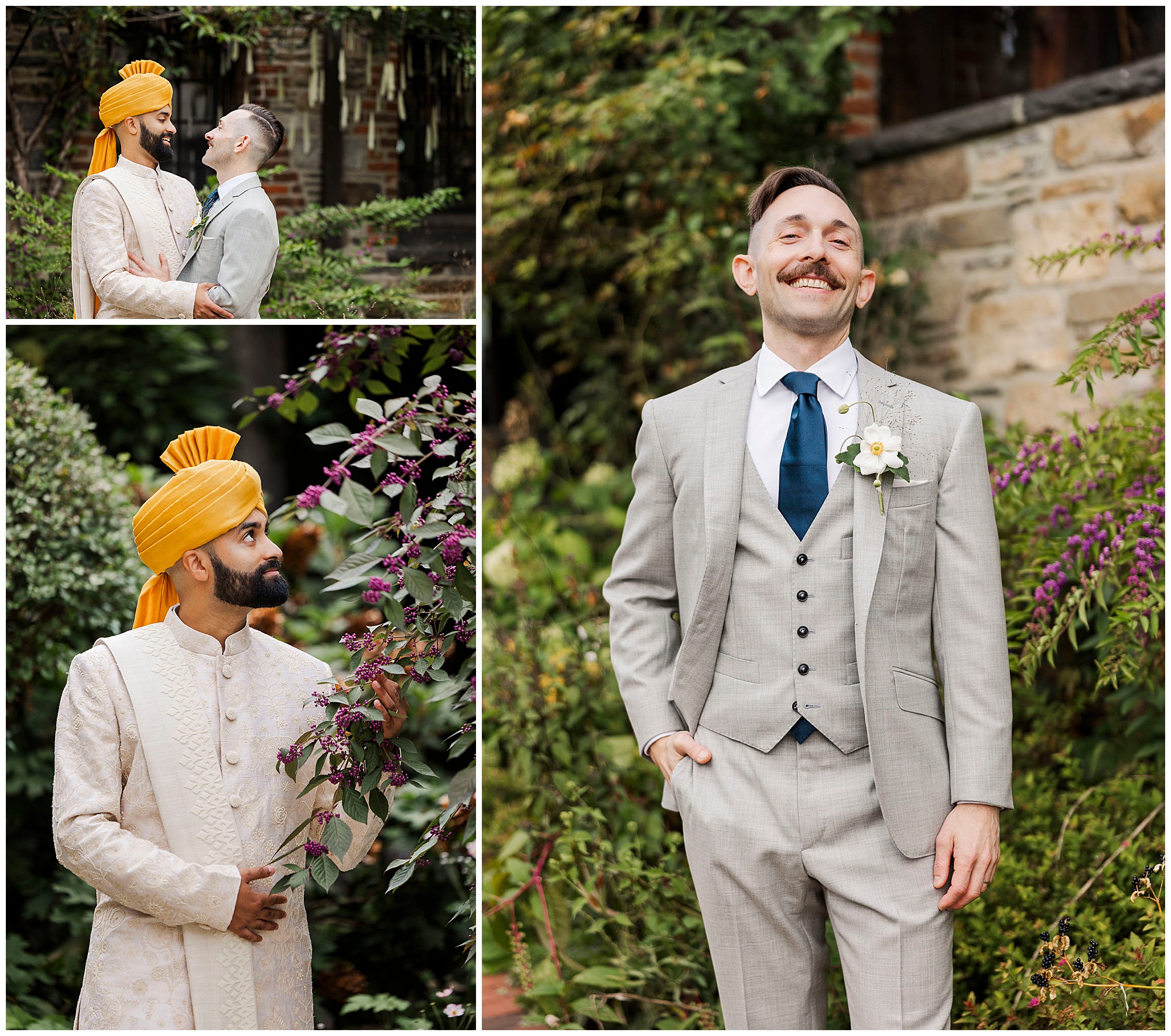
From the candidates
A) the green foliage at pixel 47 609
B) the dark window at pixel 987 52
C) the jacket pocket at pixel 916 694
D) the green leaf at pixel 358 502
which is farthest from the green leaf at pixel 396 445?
the dark window at pixel 987 52

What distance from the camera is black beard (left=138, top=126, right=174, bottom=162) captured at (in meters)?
2.34

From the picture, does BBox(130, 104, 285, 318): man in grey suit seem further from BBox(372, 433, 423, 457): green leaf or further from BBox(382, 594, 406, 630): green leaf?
BBox(382, 594, 406, 630): green leaf

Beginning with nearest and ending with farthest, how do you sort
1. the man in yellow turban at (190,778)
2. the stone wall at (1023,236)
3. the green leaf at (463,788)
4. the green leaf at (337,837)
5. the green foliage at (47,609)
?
the man in yellow turban at (190,778), the green leaf at (337,837), the green leaf at (463,788), the green foliage at (47,609), the stone wall at (1023,236)

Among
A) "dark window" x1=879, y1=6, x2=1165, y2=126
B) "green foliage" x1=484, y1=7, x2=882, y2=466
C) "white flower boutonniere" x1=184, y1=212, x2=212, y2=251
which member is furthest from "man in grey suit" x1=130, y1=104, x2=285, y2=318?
"dark window" x1=879, y1=6, x2=1165, y2=126

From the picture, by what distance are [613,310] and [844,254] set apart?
12.1 ft

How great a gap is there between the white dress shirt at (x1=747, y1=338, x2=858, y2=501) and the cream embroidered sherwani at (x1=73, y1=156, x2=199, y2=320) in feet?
4.15

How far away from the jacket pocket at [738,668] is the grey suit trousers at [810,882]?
0.42 feet

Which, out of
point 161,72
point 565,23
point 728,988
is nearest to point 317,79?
point 161,72

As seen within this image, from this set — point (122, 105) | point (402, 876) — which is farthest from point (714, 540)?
point (122, 105)

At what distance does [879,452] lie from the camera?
6.65 feet

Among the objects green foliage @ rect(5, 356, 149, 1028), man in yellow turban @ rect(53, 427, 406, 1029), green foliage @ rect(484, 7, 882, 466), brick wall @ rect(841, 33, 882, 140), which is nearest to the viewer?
man in yellow turban @ rect(53, 427, 406, 1029)

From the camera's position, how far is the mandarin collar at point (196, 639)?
223 centimetres

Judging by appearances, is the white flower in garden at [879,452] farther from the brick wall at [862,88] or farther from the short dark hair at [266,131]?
the brick wall at [862,88]

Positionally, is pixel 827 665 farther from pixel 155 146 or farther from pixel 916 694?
pixel 155 146
